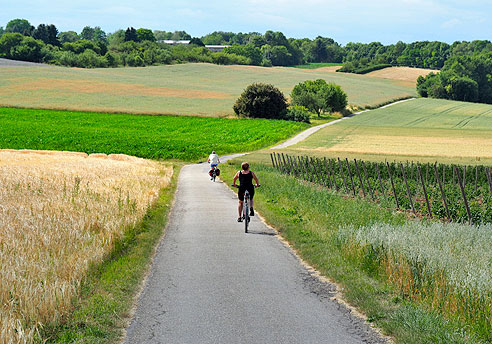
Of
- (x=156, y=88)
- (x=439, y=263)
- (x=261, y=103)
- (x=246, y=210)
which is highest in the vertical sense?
(x=156, y=88)

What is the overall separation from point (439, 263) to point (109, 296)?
539 centimetres

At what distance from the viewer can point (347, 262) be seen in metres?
11.4

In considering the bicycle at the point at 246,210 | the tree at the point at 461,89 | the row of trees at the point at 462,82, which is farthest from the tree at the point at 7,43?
the bicycle at the point at 246,210

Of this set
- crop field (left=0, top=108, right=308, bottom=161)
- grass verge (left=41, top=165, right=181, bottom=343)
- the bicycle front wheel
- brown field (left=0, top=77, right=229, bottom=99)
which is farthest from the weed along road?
brown field (left=0, top=77, right=229, bottom=99)

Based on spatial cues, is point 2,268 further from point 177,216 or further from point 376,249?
point 177,216

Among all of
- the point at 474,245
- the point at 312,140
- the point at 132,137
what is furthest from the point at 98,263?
the point at 312,140

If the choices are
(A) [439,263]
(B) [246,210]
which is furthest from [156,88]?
(A) [439,263]

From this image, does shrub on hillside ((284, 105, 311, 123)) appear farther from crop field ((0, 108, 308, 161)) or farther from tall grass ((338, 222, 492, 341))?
tall grass ((338, 222, 492, 341))

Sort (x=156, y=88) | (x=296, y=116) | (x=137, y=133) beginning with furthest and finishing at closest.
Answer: (x=156, y=88), (x=296, y=116), (x=137, y=133)

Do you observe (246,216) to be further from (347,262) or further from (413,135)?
(413,135)

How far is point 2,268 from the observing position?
8.84 meters

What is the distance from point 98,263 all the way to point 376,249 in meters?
5.33

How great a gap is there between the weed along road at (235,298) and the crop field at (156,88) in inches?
3021

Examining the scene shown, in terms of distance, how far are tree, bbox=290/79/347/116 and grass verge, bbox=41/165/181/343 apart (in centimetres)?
8980
